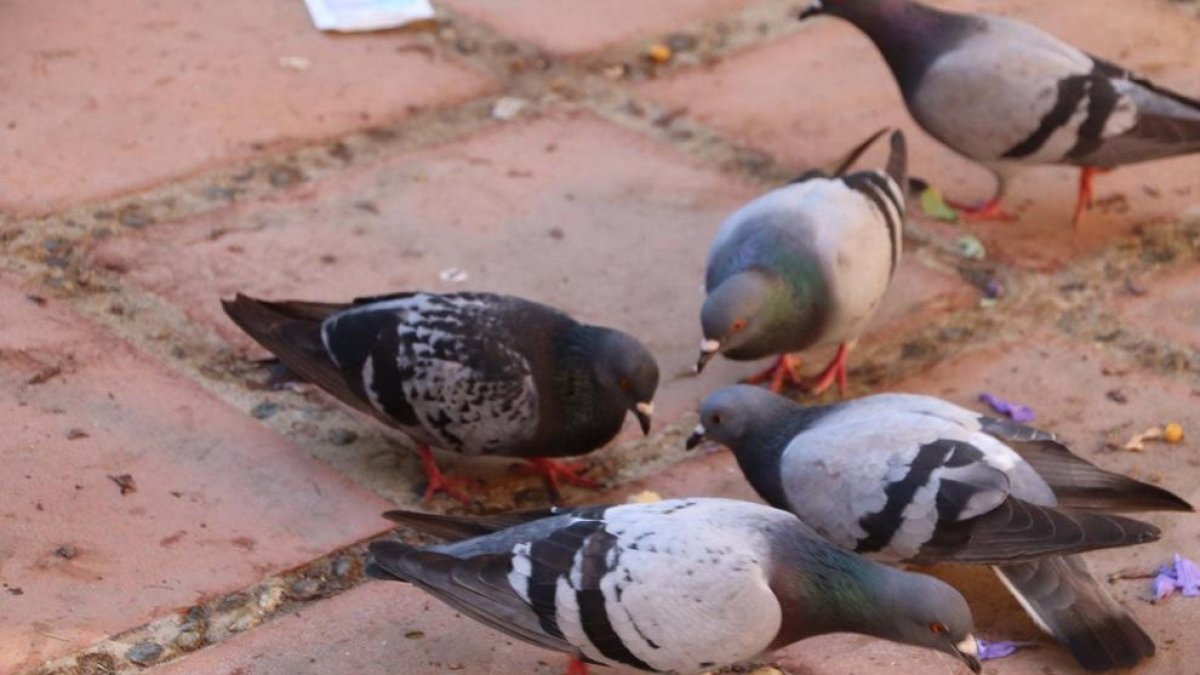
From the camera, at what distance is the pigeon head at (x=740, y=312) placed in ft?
13.1

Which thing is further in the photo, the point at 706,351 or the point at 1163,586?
the point at 706,351

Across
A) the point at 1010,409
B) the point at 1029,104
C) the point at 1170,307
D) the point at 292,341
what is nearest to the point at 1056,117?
the point at 1029,104

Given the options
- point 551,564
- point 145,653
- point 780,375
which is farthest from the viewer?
point 780,375

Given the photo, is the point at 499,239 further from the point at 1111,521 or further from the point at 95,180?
the point at 1111,521

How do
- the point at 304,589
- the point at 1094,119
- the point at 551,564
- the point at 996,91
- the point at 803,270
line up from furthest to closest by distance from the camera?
the point at 996,91 < the point at 1094,119 < the point at 803,270 < the point at 304,589 < the point at 551,564

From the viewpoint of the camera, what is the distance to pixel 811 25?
5664 mm

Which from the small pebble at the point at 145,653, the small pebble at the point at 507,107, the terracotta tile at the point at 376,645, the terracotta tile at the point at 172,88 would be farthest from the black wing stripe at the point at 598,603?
the small pebble at the point at 507,107

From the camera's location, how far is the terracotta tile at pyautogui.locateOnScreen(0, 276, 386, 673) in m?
3.12

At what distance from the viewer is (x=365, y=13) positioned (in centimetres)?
532

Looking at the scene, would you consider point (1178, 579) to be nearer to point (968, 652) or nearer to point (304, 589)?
point (968, 652)

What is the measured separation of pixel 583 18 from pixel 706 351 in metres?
1.79

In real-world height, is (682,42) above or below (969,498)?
above

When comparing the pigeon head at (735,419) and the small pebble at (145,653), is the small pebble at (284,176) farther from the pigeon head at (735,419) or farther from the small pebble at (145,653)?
the small pebble at (145,653)

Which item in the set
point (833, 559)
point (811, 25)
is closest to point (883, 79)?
point (811, 25)
